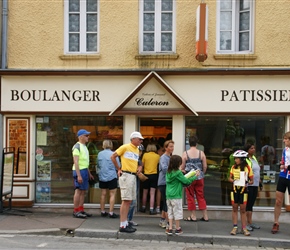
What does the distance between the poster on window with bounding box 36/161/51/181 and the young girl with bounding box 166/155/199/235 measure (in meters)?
3.80

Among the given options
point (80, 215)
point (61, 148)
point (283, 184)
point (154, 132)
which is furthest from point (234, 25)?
point (80, 215)

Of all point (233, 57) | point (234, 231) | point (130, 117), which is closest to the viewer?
point (234, 231)

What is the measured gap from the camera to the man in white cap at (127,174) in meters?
8.84

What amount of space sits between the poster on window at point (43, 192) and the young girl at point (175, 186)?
12.5ft

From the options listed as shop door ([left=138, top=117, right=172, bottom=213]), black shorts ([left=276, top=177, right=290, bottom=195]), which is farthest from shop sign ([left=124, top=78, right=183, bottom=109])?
black shorts ([left=276, top=177, right=290, bottom=195])

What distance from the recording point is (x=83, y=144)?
1017 centimetres

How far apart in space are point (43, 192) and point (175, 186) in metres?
4.05

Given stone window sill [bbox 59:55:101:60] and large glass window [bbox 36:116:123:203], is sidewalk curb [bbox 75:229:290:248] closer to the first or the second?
large glass window [bbox 36:116:123:203]

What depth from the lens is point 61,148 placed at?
1130 cm

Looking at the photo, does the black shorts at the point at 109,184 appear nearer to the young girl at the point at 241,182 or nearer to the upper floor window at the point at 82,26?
the young girl at the point at 241,182

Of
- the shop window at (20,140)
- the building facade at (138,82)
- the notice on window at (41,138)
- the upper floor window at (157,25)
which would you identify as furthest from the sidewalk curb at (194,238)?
the upper floor window at (157,25)

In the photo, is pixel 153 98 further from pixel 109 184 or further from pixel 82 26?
pixel 82 26

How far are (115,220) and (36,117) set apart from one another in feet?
10.7

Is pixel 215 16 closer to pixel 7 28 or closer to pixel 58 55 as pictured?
pixel 58 55
